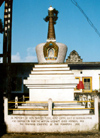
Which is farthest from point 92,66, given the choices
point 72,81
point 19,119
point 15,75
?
point 19,119

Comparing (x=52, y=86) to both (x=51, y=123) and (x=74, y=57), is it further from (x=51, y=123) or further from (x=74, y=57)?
(x=74, y=57)

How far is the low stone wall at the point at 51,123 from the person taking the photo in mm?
7617

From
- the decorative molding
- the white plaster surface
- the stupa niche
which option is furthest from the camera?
the decorative molding

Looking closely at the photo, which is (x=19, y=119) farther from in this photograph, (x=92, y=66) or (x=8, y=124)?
(x=92, y=66)

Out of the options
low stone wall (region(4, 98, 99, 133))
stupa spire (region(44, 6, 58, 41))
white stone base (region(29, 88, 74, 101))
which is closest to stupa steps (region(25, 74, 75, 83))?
white stone base (region(29, 88, 74, 101))

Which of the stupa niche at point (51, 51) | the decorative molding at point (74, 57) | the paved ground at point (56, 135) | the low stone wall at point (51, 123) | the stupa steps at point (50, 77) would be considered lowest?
the paved ground at point (56, 135)

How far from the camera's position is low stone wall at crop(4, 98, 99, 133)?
7617mm

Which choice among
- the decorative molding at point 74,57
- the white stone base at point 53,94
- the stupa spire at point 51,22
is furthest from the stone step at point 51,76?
the decorative molding at point 74,57

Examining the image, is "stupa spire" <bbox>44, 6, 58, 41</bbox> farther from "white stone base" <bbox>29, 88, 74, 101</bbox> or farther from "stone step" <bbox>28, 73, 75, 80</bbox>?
"white stone base" <bbox>29, 88, 74, 101</bbox>

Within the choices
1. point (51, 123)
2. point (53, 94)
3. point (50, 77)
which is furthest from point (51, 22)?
point (51, 123)

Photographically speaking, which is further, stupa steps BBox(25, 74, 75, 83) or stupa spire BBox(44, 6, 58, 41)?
stupa spire BBox(44, 6, 58, 41)

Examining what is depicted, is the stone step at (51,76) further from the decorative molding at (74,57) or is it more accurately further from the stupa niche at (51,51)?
the decorative molding at (74,57)

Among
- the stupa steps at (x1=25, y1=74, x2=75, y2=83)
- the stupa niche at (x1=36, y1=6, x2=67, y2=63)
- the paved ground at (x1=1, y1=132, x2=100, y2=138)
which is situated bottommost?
the paved ground at (x1=1, y1=132, x2=100, y2=138)

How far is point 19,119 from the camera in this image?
7.73 metres
